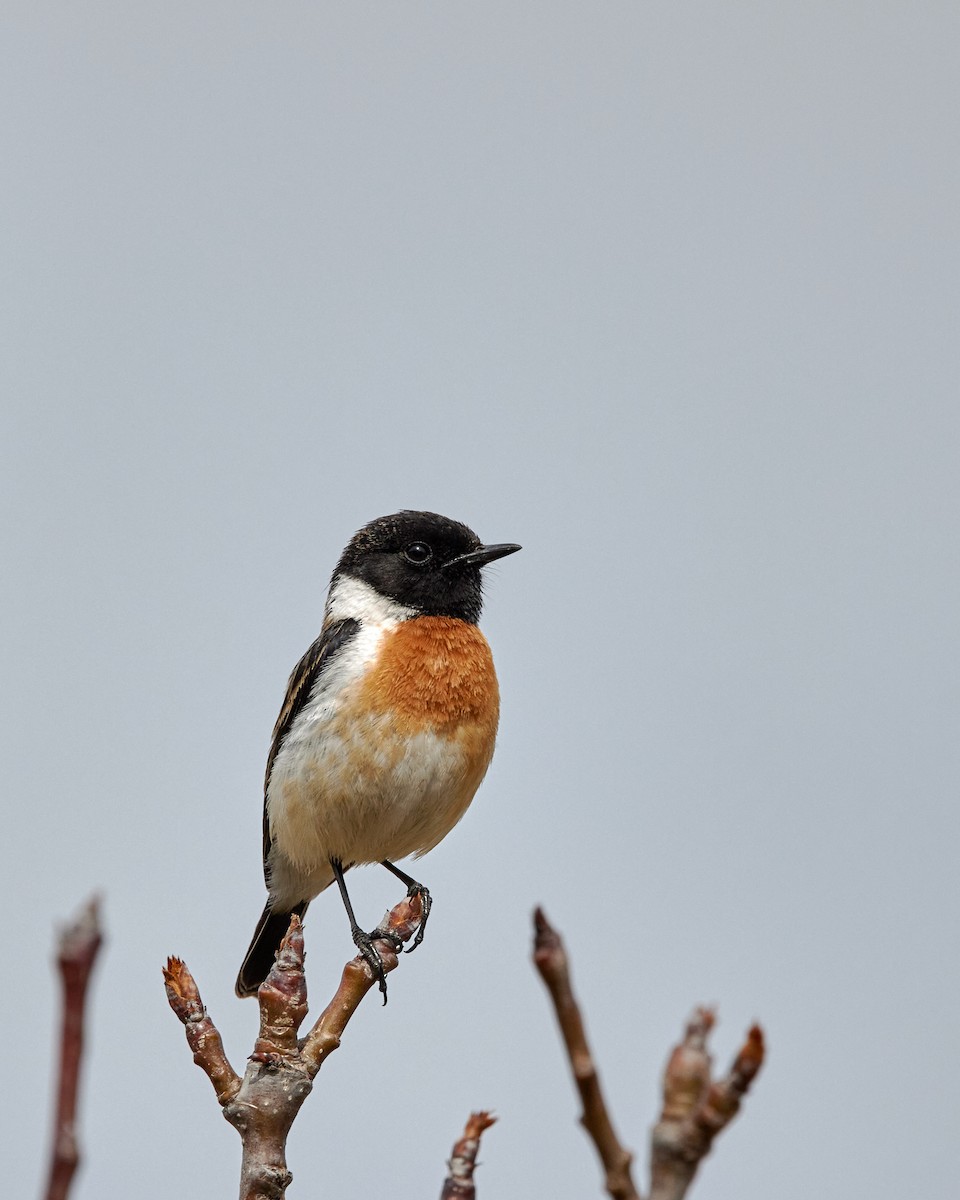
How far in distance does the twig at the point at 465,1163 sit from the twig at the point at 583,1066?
1178mm

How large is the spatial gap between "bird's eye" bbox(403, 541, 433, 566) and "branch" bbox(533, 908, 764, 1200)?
6.84 m

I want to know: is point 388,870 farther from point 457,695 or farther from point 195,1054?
point 195,1054

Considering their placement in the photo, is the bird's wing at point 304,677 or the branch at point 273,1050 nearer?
the branch at point 273,1050

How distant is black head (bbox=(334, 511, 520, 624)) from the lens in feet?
27.6

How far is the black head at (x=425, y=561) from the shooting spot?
8.40m

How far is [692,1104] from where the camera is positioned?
178 centimetres

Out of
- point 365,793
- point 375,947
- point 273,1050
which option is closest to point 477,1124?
point 273,1050

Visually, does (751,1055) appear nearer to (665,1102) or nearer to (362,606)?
(665,1102)

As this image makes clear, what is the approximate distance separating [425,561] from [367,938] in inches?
104

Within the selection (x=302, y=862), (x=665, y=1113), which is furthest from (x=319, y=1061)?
(x=302, y=862)

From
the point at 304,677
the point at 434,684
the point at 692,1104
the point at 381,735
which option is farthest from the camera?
the point at 304,677

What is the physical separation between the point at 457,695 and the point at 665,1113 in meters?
5.77

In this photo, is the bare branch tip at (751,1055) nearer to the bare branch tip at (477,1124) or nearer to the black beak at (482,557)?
the bare branch tip at (477,1124)

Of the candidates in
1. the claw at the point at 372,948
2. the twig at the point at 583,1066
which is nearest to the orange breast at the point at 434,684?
the claw at the point at 372,948
